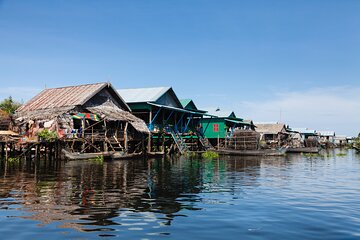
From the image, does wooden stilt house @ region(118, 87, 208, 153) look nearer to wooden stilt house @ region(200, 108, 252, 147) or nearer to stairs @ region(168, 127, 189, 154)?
stairs @ region(168, 127, 189, 154)

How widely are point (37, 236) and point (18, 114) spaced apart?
25330mm

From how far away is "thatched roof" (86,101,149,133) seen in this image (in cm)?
2709

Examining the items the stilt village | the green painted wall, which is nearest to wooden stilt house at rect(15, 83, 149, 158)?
the stilt village

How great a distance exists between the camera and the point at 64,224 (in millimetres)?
6902

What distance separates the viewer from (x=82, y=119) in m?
26.4

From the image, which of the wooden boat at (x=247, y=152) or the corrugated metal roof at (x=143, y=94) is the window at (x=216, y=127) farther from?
the corrugated metal roof at (x=143, y=94)

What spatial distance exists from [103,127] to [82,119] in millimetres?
1988

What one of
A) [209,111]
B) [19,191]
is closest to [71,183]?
[19,191]

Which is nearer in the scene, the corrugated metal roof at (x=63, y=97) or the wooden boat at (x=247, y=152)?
the corrugated metal roof at (x=63, y=97)

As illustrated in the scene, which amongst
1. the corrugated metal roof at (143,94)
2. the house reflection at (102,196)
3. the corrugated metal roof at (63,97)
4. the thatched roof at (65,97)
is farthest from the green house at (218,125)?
the house reflection at (102,196)

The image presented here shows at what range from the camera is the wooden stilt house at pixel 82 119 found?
24.9 metres

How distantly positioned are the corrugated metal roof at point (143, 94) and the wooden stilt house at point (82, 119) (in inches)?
83.3

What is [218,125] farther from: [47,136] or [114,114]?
[47,136]

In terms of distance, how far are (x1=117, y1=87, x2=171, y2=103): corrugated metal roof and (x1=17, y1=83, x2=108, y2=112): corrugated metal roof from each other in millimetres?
4941
